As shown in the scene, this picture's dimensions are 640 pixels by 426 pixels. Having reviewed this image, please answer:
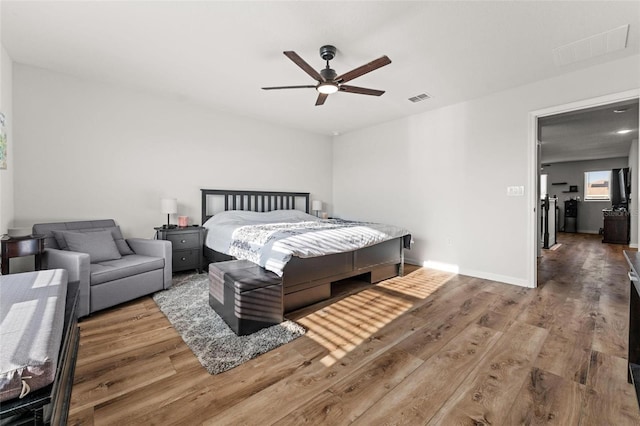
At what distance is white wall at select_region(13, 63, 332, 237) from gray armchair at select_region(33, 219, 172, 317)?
45cm

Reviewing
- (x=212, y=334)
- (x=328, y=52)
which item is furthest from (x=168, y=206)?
(x=328, y=52)

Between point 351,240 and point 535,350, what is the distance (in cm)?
184

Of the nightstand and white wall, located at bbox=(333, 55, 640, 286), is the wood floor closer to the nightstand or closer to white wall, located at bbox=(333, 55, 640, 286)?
the nightstand

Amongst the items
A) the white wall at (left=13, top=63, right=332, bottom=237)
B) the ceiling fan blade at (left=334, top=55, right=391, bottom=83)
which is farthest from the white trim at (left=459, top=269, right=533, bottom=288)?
the white wall at (left=13, top=63, right=332, bottom=237)

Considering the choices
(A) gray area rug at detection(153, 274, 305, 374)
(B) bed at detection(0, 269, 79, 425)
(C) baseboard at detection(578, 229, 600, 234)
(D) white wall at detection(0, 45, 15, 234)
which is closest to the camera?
(B) bed at detection(0, 269, 79, 425)

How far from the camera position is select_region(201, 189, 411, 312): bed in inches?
108

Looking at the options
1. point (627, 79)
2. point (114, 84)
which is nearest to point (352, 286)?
point (627, 79)

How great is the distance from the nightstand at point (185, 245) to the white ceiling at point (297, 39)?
1977 mm

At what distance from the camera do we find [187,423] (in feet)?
4.43

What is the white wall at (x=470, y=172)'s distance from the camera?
3439mm

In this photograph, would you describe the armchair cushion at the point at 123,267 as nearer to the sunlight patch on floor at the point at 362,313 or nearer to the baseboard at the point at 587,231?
the sunlight patch on floor at the point at 362,313

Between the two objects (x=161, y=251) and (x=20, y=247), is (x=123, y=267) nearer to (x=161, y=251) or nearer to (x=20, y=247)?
(x=161, y=251)

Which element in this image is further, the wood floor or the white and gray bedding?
the white and gray bedding

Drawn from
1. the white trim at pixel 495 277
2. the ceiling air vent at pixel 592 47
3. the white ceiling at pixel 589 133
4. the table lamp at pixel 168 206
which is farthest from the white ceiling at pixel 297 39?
the white trim at pixel 495 277
